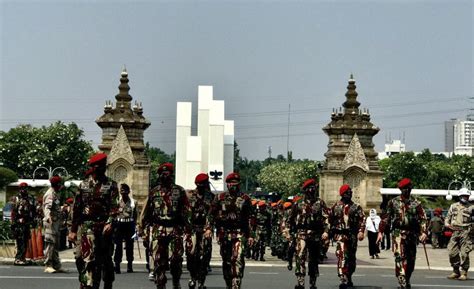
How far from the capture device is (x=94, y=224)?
13.8 meters

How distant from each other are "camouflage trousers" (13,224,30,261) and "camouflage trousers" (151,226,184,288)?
873cm

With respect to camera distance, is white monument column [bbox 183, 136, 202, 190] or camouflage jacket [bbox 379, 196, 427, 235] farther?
white monument column [bbox 183, 136, 202, 190]

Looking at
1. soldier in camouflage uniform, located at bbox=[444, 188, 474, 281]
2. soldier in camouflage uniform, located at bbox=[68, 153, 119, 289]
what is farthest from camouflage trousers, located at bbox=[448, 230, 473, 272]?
soldier in camouflage uniform, located at bbox=[68, 153, 119, 289]

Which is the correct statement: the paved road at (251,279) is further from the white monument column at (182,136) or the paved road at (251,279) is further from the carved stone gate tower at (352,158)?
the white monument column at (182,136)

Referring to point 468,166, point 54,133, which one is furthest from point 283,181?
point 54,133

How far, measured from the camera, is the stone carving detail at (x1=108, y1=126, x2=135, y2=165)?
6028 cm

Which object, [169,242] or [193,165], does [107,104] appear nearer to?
[193,165]

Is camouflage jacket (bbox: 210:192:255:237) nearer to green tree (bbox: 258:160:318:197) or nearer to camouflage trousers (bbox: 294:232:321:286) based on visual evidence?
camouflage trousers (bbox: 294:232:321:286)

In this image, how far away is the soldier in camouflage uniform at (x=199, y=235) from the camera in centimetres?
1623

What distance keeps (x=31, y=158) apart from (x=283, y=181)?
4711cm

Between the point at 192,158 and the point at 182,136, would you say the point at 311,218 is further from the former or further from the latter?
the point at 182,136

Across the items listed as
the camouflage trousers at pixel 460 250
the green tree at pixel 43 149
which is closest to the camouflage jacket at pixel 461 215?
the camouflage trousers at pixel 460 250

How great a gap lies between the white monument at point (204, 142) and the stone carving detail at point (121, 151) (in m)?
5.57

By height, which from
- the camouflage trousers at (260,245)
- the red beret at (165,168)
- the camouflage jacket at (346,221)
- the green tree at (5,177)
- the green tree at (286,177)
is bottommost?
the camouflage trousers at (260,245)
